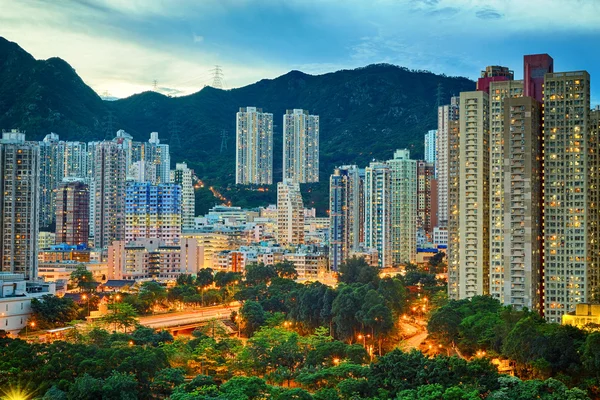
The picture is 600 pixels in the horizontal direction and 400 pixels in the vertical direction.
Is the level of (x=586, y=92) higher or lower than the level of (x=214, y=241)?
higher

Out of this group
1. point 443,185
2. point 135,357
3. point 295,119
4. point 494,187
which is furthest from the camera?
point 295,119

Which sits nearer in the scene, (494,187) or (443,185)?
(494,187)

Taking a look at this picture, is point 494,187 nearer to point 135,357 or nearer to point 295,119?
point 135,357

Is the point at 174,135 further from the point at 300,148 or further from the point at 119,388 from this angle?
the point at 119,388

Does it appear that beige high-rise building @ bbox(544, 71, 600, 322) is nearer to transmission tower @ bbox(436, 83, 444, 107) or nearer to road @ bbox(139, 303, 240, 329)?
road @ bbox(139, 303, 240, 329)

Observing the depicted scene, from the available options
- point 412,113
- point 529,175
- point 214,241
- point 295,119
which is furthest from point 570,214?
point 412,113

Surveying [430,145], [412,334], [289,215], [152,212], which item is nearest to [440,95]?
[430,145]

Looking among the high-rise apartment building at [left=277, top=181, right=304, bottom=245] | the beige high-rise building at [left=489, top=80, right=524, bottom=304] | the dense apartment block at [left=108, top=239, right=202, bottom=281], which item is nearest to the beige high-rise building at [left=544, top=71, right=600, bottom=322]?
the beige high-rise building at [left=489, top=80, right=524, bottom=304]
